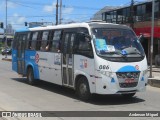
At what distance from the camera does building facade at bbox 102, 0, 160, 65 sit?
3928 centimetres

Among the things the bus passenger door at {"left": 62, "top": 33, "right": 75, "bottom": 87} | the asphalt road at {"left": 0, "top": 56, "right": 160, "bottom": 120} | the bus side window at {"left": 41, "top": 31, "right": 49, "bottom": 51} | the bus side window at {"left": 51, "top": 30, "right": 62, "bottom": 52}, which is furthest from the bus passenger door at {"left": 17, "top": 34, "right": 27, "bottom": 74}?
the bus passenger door at {"left": 62, "top": 33, "right": 75, "bottom": 87}

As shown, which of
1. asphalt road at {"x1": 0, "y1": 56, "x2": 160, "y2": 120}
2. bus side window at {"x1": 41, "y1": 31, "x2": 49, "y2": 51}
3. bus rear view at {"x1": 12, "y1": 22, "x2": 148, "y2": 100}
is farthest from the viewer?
bus side window at {"x1": 41, "y1": 31, "x2": 49, "y2": 51}

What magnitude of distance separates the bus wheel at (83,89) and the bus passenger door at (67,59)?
51cm

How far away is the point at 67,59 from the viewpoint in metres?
13.7

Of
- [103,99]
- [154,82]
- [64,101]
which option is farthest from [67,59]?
[154,82]

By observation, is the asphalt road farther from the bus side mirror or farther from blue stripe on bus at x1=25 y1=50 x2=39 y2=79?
the bus side mirror

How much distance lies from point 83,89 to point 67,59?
1521 mm

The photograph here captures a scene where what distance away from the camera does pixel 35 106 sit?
37.4 ft

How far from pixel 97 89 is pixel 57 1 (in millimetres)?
41576

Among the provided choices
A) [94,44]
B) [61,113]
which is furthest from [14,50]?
[61,113]

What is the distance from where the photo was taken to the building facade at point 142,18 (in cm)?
3928

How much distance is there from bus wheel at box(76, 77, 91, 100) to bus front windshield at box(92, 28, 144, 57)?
122 centimetres

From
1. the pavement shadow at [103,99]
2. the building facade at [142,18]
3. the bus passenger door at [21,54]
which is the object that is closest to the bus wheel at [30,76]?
the bus passenger door at [21,54]

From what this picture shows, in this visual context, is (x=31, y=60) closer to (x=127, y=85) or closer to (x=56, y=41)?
(x=56, y=41)
